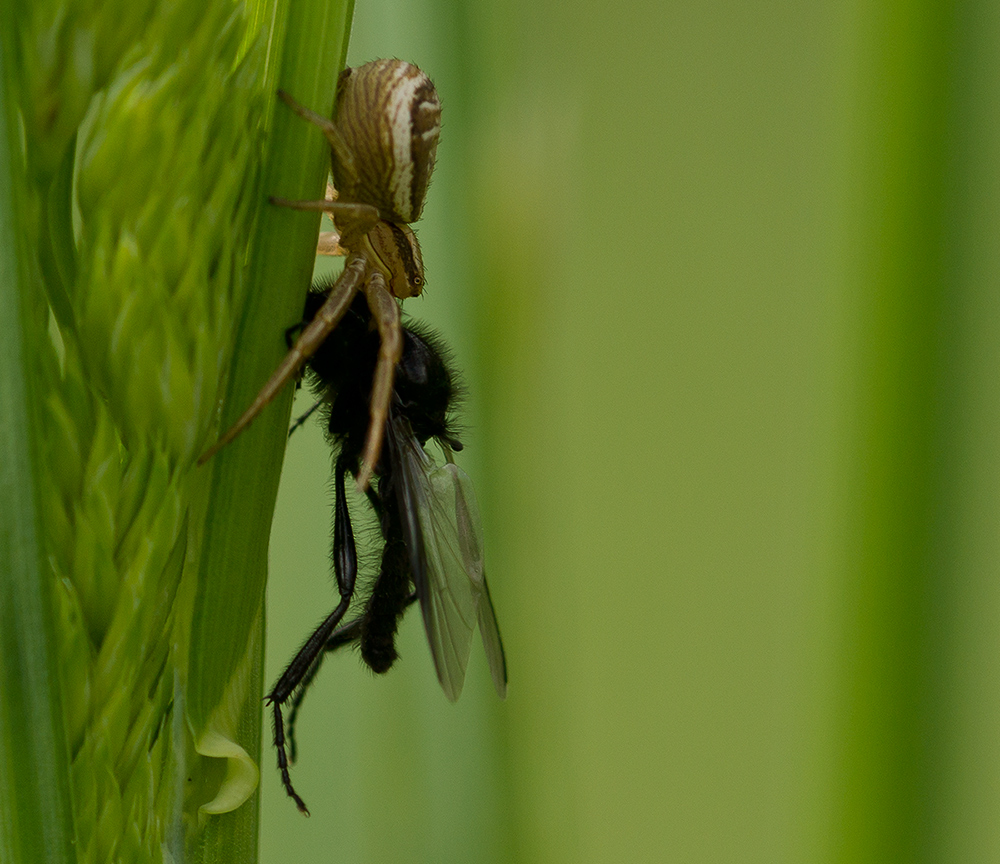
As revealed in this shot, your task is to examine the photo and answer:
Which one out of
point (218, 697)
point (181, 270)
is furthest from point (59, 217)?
point (218, 697)

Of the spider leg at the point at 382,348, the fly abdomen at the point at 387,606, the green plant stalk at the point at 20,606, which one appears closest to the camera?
the green plant stalk at the point at 20,606

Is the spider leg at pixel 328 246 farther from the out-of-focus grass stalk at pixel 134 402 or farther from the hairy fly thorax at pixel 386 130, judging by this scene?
the out-of-focus grass stalk at pixel 134 402

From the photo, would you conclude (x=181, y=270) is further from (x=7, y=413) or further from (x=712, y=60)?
(x=712, y=60)

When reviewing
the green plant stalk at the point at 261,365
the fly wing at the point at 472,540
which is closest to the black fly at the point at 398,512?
the fly wing at the point at 472,540

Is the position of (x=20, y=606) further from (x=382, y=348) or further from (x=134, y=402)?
(x=382, y=348)

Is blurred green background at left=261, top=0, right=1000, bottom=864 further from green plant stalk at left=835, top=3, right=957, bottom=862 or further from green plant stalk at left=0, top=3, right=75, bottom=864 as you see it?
green plant stalk at left=0, top=3, right=75, bottom=864

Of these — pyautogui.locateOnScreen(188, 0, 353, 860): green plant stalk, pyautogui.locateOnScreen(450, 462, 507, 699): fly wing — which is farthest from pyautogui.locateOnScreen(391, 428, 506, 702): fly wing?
pyautogui.locateOnScreen(188, 0, 353, 860): green plant stalk

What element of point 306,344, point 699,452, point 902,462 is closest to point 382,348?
point 306,344
